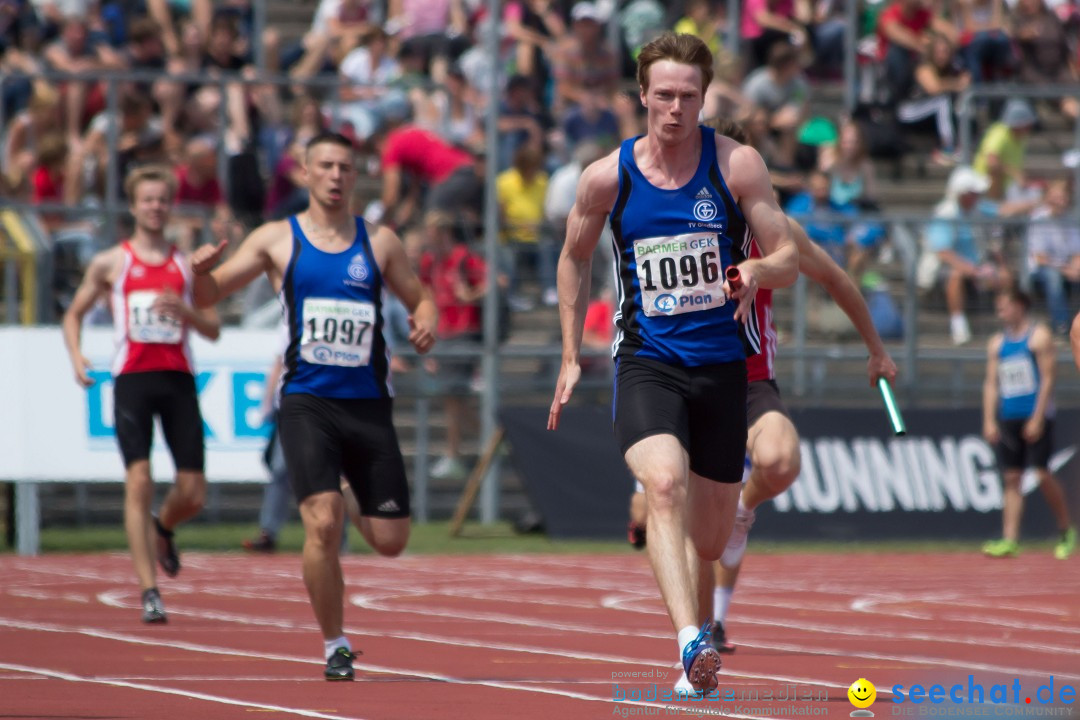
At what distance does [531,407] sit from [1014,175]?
23.6 feet

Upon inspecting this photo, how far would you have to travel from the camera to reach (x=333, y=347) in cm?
805

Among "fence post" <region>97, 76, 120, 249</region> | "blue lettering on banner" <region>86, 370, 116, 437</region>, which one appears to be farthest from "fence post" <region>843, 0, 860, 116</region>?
"blue lettering on banner" <region>86, 370, 116, 437</region>

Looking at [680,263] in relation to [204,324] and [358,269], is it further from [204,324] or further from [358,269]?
[204,324]

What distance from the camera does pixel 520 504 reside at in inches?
711

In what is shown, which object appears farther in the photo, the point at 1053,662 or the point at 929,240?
the point at 929,240

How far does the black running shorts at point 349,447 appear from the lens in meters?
7.82

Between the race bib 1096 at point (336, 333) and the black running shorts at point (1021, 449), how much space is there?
30.7ft

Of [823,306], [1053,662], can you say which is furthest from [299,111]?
[1053,662]

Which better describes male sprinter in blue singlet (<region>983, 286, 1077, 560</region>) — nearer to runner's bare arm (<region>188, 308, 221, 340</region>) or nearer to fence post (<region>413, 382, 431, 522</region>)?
fence post (<region>413, 382, 431, 522</region>)

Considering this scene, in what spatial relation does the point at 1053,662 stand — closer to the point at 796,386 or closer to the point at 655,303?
the point at 655,303

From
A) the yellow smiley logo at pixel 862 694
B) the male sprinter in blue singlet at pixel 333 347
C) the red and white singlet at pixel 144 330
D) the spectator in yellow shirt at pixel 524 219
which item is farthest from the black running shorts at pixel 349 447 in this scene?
the spectator in yellow shirt at pixel 524 219

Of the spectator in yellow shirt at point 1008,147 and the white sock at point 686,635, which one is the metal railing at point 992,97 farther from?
the white sock at point 686,635

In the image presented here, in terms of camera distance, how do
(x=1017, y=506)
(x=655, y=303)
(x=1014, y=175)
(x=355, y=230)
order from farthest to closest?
(x=1014, y=175), (x=1017, y=506), (x=355, y=230), (x=655, y=303)

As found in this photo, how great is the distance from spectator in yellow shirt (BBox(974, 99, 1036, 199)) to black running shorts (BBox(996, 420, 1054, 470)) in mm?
4615
